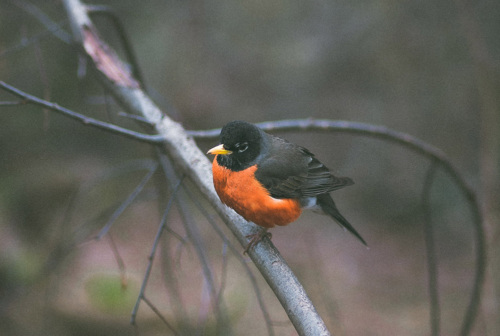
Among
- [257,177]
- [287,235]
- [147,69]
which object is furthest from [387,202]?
[257,177]

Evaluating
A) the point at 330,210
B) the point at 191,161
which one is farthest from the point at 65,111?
the point at 330,210

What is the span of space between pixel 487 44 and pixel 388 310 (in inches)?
193

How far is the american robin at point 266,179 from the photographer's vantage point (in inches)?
111

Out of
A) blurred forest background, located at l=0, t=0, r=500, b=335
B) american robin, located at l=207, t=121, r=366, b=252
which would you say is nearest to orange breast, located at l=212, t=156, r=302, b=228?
american robin, located at l=207, t=121, r=366, b=252

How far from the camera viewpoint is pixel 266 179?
10.2 feet

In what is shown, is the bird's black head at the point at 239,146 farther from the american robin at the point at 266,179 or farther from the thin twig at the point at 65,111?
the thin twig at the point at 65,111

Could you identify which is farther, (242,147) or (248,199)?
(242,147)

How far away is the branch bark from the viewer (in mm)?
1955

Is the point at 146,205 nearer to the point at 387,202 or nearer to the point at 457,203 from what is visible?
the point at 387,202

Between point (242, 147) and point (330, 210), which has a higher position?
point (242, 147)

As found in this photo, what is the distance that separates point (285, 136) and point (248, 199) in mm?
6114

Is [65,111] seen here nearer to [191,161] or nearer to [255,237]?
[191,161]

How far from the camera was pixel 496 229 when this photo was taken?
582 centimetres

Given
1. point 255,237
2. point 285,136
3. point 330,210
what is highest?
point 255,237
